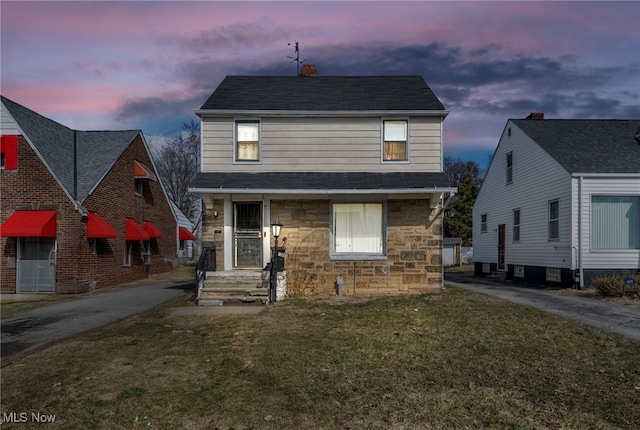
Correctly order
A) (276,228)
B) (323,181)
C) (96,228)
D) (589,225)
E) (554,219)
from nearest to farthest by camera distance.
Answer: (276,228)
(323,181)
(589,225)
(96,228)
(554,219)

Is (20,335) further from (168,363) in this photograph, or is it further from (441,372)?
(441,372)

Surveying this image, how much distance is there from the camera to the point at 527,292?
15.8m

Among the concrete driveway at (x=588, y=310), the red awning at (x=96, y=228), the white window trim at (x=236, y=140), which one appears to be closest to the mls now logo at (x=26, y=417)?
the concrete driveway at (x=588, y=310)

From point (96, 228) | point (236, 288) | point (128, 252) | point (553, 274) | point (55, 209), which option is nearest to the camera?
point (236, 288)

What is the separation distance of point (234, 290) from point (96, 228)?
8.38m

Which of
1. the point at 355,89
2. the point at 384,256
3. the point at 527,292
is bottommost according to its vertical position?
the point at 527,292

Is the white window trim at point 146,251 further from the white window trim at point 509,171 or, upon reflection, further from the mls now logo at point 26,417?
the mls now logo at point 26,417

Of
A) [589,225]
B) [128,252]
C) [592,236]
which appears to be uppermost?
[589,225]

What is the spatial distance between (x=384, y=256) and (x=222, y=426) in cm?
905

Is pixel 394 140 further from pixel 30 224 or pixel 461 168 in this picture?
pixel 461 168

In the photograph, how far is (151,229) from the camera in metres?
23.6

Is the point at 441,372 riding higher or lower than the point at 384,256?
lower

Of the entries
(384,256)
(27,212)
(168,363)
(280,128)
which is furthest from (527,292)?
(27,212)

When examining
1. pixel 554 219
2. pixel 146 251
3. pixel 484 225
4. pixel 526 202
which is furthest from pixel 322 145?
pixel 484 225
